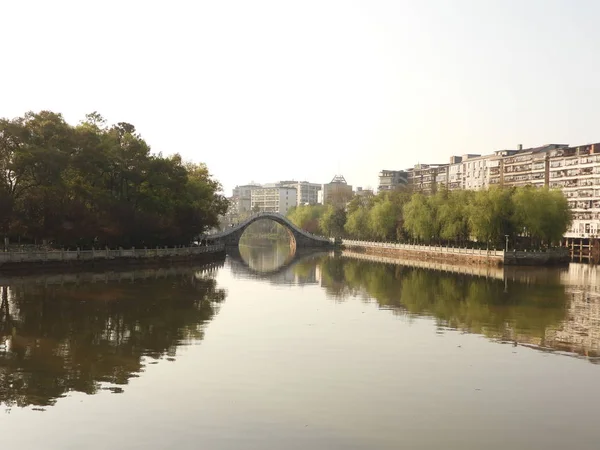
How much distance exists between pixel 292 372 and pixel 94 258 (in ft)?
Answer: 111

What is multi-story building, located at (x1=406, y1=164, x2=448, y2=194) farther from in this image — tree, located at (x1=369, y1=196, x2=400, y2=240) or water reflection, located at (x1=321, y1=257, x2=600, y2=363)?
water reflection, located at (x1=321, y1=257, x2=600, y2=363)

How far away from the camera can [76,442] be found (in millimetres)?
12602

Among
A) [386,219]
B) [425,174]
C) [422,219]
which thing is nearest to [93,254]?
[422,219]

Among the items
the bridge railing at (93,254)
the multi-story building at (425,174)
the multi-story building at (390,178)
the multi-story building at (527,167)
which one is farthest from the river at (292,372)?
the multi-story building at (390,178)

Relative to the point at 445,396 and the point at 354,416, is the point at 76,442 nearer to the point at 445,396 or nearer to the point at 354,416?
the point at 354,416

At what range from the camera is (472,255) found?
70.8m

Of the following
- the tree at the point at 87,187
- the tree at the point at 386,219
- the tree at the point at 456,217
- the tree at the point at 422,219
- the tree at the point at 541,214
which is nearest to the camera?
the tree at the point at 87,187

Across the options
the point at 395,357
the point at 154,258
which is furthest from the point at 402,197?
the point at 395,357

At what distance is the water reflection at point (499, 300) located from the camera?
2567 centimetres

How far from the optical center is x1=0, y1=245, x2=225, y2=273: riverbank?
4176 centimetres

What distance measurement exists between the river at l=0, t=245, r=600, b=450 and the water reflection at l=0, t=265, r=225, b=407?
9cm

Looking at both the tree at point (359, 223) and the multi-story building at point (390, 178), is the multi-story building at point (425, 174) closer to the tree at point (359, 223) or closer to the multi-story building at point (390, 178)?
the multi-story building at point (390, 178)

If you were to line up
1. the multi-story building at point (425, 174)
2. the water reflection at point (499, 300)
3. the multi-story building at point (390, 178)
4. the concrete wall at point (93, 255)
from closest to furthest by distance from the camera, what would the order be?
the water reflection at point (499, 300) → the concrete wall at point (93, 255) → the multi-story building at point (425, 174) → the multi-story building at point (390, 178)

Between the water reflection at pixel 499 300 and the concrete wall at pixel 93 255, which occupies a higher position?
the concrete wall at pixel 93 255
